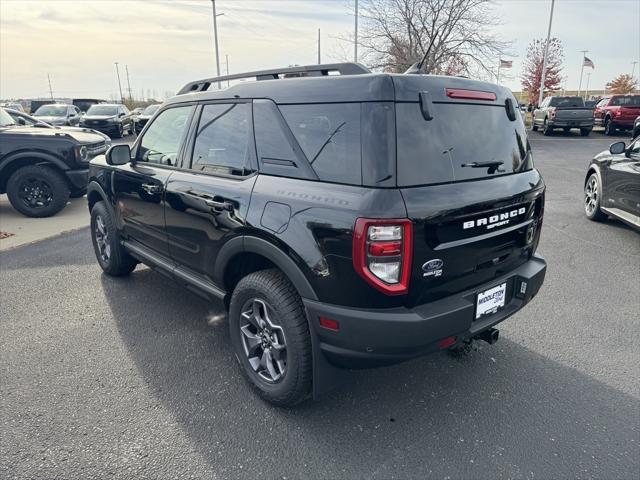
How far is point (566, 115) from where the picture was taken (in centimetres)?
2011

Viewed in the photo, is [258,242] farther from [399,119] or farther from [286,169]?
[399,119]

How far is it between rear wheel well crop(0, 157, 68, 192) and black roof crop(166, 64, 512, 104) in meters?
6.07

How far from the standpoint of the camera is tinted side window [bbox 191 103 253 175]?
9.21ft

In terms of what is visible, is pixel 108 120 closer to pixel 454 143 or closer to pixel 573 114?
pixel 573 114

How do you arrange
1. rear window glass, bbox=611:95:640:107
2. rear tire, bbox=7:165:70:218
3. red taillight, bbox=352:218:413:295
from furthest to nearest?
rear window glass, bbox=611:95:640:107 < rear tire, bbox=7:165:70:218 < red taillight, bbox=352:218:413:295

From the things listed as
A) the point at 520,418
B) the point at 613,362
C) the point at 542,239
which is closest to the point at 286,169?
the point at 520,418

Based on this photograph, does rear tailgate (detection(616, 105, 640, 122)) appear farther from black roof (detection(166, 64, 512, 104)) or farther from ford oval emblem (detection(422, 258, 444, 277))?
ford oval emblem (detection(422, 258, 444, 277))

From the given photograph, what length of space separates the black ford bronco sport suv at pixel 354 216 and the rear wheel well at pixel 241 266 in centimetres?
1

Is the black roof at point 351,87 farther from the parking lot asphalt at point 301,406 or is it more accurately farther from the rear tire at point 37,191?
the rear tire at point 37,191

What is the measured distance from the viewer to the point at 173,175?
336 centimetres

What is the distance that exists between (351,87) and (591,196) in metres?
6.23

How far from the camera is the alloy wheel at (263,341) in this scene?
2660mm

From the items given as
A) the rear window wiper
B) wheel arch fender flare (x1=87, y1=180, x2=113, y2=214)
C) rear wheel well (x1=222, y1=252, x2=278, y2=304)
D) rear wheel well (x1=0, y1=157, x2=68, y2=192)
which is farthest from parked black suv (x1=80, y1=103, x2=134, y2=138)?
the rear window wiper

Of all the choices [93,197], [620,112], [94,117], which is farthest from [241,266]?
[620,112]
